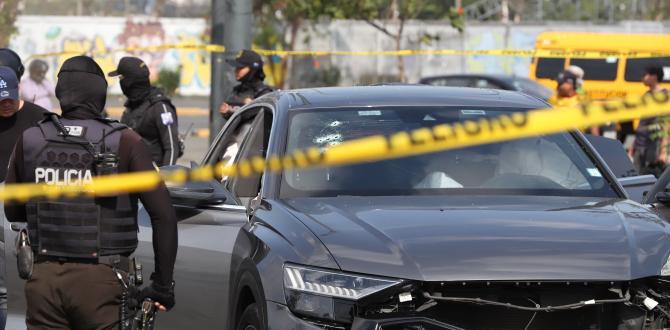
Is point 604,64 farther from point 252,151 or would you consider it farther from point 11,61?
point 252,151

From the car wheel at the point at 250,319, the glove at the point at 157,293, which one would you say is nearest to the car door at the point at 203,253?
the car wheel at the point at 250,319

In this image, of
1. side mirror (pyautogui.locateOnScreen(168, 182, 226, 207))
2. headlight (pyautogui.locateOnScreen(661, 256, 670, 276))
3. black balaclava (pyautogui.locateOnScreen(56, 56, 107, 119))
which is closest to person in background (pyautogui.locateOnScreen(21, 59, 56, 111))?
side mirror (pyautogui.locateOnScreen(168, 182, 226, 207))

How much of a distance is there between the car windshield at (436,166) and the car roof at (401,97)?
60 millimetres

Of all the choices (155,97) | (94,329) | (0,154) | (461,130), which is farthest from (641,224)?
(155,97)

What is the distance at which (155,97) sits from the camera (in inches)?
413

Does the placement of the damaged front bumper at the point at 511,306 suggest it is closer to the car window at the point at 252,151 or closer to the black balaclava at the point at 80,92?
the black balaclava at the point at 80,92

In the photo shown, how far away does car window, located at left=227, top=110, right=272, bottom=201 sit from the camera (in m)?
6.91

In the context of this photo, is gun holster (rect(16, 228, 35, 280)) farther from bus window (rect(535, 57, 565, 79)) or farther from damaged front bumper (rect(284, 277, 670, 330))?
bus window (rect(535, 57, 565, 79))

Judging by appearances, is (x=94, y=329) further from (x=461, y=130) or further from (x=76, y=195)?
(x=461, y=130)

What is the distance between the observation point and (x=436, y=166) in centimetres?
637

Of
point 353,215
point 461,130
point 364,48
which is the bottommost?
point 364,48

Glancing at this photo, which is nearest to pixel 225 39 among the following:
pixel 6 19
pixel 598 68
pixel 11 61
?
pixel 11 61

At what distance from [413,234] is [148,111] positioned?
5.45 meters

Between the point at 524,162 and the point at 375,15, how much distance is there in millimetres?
28311
